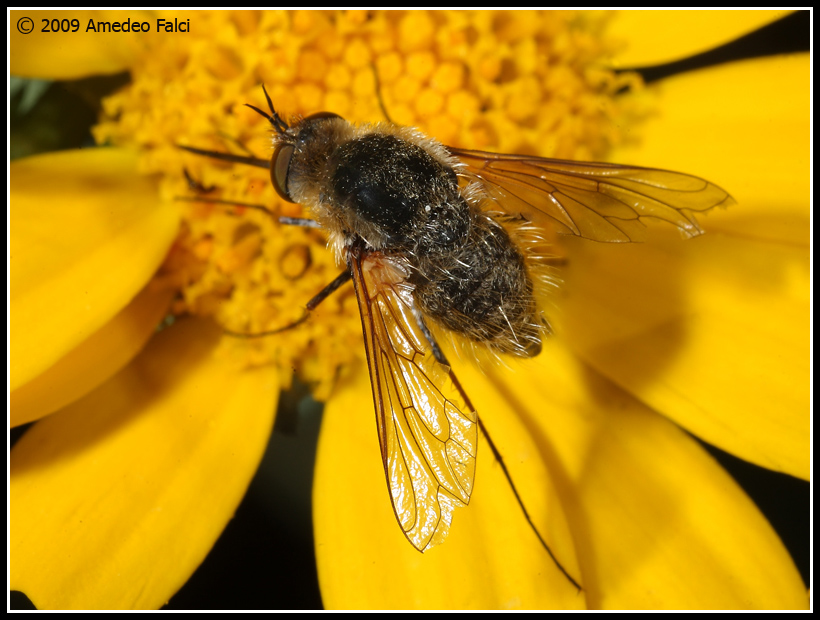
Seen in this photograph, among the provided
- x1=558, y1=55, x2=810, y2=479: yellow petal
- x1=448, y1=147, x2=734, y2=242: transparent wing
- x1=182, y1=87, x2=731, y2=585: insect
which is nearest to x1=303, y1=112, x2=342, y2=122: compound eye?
x1=182, y1=87, x2=731, y2=585: insect

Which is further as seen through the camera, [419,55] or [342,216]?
[419,55]

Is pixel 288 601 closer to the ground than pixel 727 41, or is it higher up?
closer to the ground

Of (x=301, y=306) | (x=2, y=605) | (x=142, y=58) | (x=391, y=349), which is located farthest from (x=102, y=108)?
(x=2, y=605)

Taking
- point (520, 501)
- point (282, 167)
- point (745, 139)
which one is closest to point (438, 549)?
point (520, 501)

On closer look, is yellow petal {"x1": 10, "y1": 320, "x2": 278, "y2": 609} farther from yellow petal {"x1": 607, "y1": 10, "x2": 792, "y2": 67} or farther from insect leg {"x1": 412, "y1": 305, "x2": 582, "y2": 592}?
yellow petal {"x1": 607, "y1": 10, "x2": 792, "y2": 67}

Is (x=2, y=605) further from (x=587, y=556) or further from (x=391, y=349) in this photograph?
(x=587, y=556)

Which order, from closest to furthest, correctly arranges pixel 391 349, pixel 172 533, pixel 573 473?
pixel 391 349
pixel 172 533
pixel 573 473
